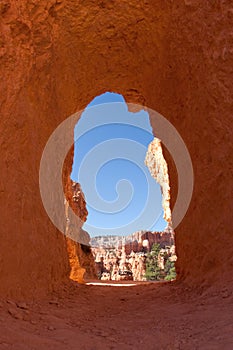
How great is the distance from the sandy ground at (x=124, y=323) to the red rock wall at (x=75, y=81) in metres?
0.34

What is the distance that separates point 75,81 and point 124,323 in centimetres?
459

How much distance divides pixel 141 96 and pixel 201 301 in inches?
218

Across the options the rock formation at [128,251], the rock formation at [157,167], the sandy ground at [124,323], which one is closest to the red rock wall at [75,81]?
the sandy ground at [124,323]

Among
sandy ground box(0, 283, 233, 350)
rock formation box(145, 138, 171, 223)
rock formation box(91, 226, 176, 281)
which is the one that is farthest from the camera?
rock formation box(91, 226, 176, 281)

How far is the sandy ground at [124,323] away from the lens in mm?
1773

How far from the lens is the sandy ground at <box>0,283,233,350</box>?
5.82ft

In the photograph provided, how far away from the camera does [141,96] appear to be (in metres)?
7.28

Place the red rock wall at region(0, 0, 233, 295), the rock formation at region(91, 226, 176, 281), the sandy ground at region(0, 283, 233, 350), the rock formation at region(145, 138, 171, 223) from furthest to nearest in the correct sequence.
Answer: the rock formation at region(91, 226, 176, 281) < the rock formation at region(145, 138, 171, 223) < the red rock wall at region(0, 0, 233, 295) < the sandy ground at region(0, 283, 233, 350)

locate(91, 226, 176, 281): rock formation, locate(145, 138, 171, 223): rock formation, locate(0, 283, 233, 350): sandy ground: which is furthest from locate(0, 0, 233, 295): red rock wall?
locate(91, 226, 176, 281): rock formation

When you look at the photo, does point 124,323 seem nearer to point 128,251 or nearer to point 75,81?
point 75,81

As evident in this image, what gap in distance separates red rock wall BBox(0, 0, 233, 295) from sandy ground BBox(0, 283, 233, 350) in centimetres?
34

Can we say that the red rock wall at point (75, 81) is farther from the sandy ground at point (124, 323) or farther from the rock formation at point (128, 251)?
the rock formation at point (128, 251)

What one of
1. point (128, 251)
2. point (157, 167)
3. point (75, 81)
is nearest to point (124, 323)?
point (75, 81)

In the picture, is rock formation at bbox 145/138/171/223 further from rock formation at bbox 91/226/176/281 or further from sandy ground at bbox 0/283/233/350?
rock formation at bbox 91/226/176/281
